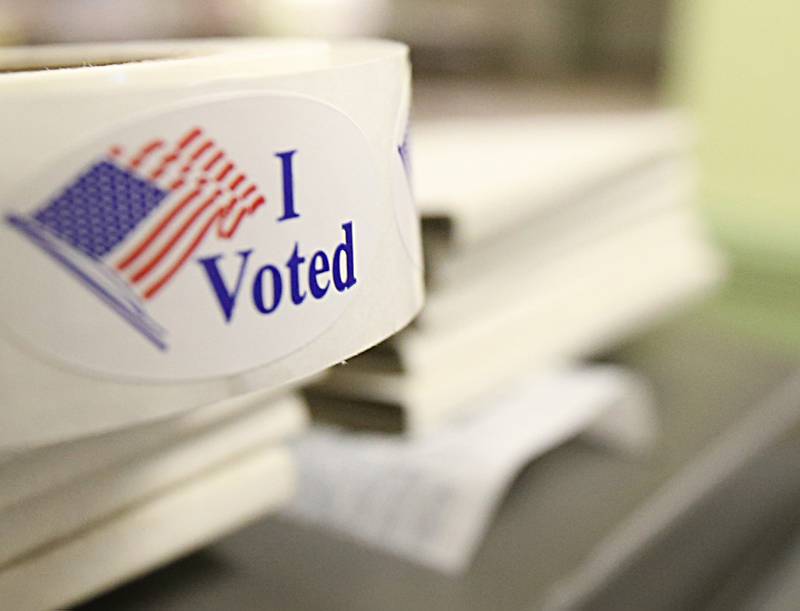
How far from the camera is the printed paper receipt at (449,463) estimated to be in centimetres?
37

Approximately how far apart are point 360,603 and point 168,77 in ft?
0.69

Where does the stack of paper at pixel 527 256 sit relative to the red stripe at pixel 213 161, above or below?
below

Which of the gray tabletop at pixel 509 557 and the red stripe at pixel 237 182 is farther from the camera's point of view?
the gray tabletop at pixel 509 557

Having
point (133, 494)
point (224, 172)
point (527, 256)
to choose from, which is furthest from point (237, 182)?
point (527, 256)

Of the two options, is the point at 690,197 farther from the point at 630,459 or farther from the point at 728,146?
the point at 728,146

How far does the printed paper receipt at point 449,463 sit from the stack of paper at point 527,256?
2 cm

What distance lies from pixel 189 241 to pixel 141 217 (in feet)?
0.03

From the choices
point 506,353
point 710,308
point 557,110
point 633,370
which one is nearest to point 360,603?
point 506,353

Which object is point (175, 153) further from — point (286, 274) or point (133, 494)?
point (133, 494)

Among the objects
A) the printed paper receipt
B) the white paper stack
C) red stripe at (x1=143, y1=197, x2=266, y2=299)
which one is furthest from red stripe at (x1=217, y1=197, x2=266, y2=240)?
the printed paper receipt

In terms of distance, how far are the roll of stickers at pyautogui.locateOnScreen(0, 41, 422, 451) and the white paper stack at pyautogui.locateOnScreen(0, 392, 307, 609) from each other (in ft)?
0.26

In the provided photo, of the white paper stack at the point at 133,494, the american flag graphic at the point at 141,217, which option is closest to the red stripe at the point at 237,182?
the american flag graphic at the point at 141,217

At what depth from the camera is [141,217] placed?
179 mm

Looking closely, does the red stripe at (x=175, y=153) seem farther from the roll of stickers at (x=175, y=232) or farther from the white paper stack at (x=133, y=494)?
the white paper stack at (x=133, y=494)
